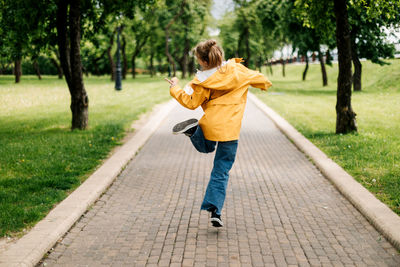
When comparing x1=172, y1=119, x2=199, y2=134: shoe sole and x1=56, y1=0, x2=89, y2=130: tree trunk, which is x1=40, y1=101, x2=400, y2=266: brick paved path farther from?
x1=56, y1=0, x2=89, y2=130: tree trunk

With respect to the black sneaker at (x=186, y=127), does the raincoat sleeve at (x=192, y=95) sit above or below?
above

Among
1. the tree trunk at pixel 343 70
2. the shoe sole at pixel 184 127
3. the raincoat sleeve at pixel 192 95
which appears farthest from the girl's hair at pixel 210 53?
the tree trunk at pixel 343 70

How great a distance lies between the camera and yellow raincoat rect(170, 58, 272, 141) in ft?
13.2

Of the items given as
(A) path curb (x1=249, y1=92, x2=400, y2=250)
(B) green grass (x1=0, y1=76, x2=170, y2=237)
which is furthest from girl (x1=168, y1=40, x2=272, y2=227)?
(B) green grass (x1=0, y1=76, x2=170, y2=237)

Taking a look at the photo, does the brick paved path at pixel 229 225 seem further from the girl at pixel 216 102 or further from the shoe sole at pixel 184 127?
the shoe sole at pixel 184 127

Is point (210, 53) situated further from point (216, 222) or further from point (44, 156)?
point (44, 156)

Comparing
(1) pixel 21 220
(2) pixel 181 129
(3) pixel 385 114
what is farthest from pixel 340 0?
(1) pixel 21 220

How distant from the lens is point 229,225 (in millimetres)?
4473

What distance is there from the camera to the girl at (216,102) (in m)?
4.02

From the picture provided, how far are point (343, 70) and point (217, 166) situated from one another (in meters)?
6.35

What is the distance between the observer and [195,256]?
3.69m

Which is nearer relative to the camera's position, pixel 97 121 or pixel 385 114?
pixel 97 121

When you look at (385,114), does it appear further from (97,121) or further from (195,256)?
(195,256)

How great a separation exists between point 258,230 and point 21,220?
98.9 inches
